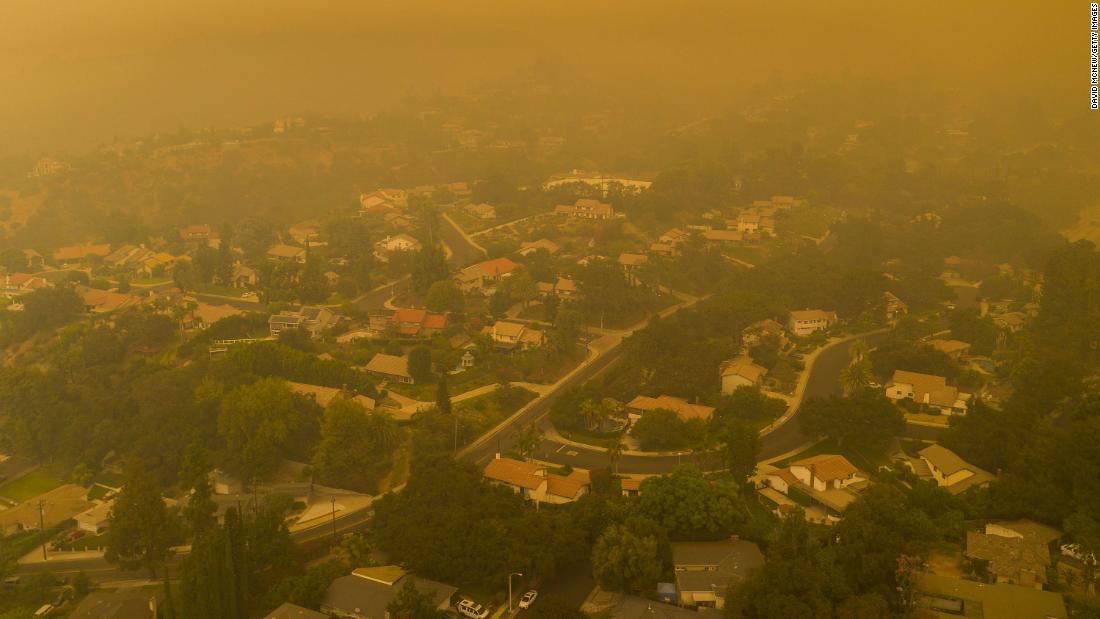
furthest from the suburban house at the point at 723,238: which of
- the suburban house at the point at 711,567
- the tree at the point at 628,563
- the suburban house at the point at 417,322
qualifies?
the tree at the point at 628,563

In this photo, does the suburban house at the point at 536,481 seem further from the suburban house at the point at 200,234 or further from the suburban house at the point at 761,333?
the suburban house at the point at 200,234

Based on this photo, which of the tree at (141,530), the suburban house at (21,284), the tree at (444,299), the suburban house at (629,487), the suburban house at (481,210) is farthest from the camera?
the suburban house at (481,210)

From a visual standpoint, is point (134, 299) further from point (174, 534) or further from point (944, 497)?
point (944, 497)

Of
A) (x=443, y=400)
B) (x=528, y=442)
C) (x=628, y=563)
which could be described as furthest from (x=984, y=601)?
(x=443, y=400)

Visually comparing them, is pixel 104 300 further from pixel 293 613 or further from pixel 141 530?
pixel 293 613

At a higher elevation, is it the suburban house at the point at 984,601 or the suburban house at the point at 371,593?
the suburban house at the point at 984,601

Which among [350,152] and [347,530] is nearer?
[347,530]

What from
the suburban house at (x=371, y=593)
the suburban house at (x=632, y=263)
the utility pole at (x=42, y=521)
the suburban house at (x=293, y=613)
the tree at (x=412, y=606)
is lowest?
the utility pole at (x=42, y=521)

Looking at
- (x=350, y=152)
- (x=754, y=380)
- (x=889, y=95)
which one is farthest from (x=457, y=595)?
(x=889, y=95)
